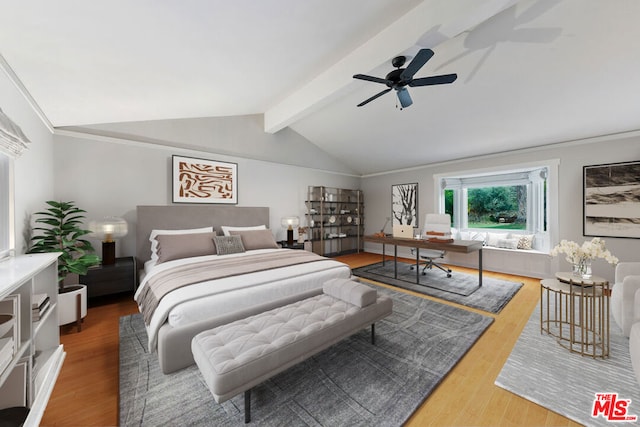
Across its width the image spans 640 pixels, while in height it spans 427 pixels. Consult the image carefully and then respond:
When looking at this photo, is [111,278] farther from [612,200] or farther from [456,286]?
[612,200]

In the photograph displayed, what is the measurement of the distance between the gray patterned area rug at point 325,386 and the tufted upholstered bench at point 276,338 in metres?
0.19

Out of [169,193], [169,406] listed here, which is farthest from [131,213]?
[169,406]

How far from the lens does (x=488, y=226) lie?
544cm

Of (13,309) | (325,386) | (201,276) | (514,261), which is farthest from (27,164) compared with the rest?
(514,261)

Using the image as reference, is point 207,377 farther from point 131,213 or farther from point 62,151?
point 62,151

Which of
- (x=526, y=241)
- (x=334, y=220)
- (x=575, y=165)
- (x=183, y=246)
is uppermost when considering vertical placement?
(x=575, y=165)

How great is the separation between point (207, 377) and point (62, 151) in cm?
372

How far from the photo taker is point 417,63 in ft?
6.65

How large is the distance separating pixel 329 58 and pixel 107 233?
11.4ft

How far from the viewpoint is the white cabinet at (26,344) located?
4.02 feet

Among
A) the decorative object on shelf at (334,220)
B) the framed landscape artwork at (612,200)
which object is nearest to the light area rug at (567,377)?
the framed landscape artwork at (612,200)

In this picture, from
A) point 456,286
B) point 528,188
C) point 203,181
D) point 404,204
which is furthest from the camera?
point 404,204

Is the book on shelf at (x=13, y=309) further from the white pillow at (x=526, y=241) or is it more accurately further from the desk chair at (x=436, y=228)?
the white pillow at (x=526, y=241)

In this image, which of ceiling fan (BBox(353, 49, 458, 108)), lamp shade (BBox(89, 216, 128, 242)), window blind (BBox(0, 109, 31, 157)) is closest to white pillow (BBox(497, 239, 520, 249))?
ceiling fan (BBox(353, 49, 458, 108))
